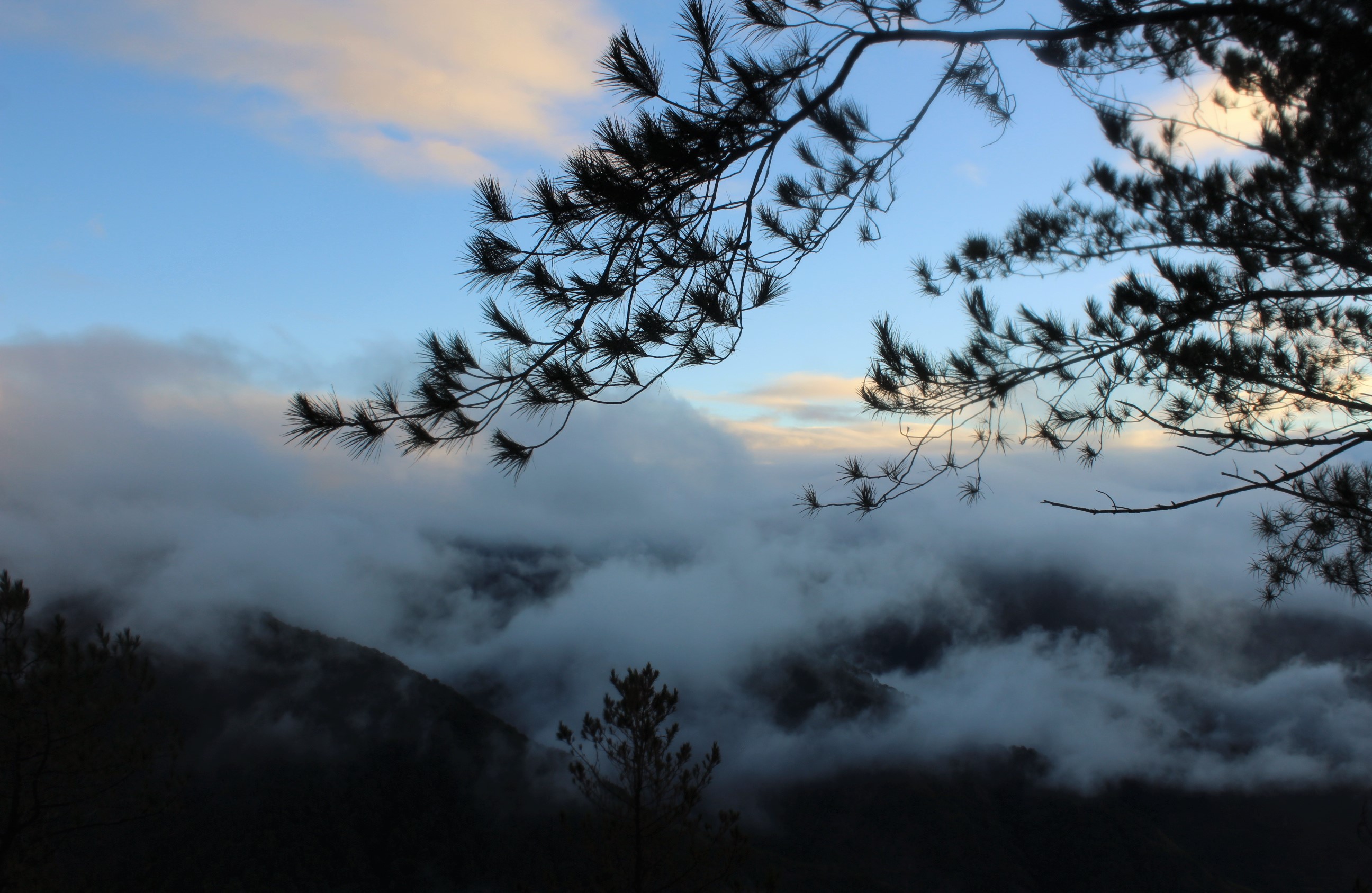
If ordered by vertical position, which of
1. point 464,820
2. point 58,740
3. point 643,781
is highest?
point 58,740

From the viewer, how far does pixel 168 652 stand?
113062 mm

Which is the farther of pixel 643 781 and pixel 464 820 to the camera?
pixel 464 820

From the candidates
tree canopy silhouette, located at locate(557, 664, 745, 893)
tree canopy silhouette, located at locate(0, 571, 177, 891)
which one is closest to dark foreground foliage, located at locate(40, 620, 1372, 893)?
tree canopy silhouette, located at locate(557, 664, 745, 893)

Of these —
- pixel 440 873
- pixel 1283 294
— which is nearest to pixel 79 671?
pixel 1283 294

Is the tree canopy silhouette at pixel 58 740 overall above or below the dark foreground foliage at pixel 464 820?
above

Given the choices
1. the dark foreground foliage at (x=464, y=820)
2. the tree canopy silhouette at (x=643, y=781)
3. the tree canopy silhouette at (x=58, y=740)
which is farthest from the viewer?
the dark foreground foliage at (x=464, y=820)

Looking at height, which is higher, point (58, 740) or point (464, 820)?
point (58, 740)

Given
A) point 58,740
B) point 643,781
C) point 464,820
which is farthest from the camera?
point 464,820

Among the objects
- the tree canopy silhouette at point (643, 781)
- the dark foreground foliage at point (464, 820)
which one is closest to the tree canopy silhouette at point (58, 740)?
the tree canopy silhouette at point (643, 781)

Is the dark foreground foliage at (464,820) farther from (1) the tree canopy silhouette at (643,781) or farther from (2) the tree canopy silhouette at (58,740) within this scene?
(2) the tree canopy silhouette at (58,740)

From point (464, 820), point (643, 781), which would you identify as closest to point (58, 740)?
point (643, 781)

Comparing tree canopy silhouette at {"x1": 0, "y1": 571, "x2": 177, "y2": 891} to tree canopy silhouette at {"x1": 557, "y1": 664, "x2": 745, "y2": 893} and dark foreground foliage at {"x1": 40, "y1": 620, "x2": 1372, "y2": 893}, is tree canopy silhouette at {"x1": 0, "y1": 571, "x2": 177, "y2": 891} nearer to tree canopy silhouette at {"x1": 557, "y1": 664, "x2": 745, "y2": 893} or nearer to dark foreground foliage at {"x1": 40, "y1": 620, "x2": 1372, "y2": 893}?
tree canopy silhouette at {"x1": 557, "y1": 664, "x2": 745, "y2": 893}

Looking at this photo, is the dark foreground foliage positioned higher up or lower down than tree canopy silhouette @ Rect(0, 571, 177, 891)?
lower down

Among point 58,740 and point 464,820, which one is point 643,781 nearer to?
point 58,740
